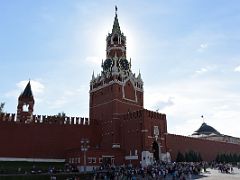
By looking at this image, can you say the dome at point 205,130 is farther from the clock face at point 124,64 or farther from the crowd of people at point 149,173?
the crowd of people at point 149,173

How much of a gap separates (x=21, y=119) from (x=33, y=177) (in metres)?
14.4

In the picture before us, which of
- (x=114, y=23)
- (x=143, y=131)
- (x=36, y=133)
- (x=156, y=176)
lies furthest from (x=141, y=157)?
(x=114, y=23)

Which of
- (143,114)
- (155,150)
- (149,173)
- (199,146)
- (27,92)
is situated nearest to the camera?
(149,173)

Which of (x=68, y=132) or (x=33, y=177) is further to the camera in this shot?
(x=68, y=132)

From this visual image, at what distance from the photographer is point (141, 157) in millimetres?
40188

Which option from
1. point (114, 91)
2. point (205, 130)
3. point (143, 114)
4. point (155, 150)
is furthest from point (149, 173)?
point (205, 130)

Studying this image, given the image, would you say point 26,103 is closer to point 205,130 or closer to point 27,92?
point 27,92

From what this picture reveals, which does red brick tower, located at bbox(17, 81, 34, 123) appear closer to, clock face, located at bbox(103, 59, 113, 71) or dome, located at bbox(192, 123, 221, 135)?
clock face, located at bbox(103, 59, 113, 71)

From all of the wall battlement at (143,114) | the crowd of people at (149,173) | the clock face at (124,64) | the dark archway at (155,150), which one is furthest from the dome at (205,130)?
the crowd of people at (149,173)

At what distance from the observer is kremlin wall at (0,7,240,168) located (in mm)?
40531

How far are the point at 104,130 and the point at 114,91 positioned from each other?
6192mm

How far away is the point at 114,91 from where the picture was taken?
46906 mm

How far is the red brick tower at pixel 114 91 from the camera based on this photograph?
46.0 m

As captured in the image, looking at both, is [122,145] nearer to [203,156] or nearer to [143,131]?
[143,131]
